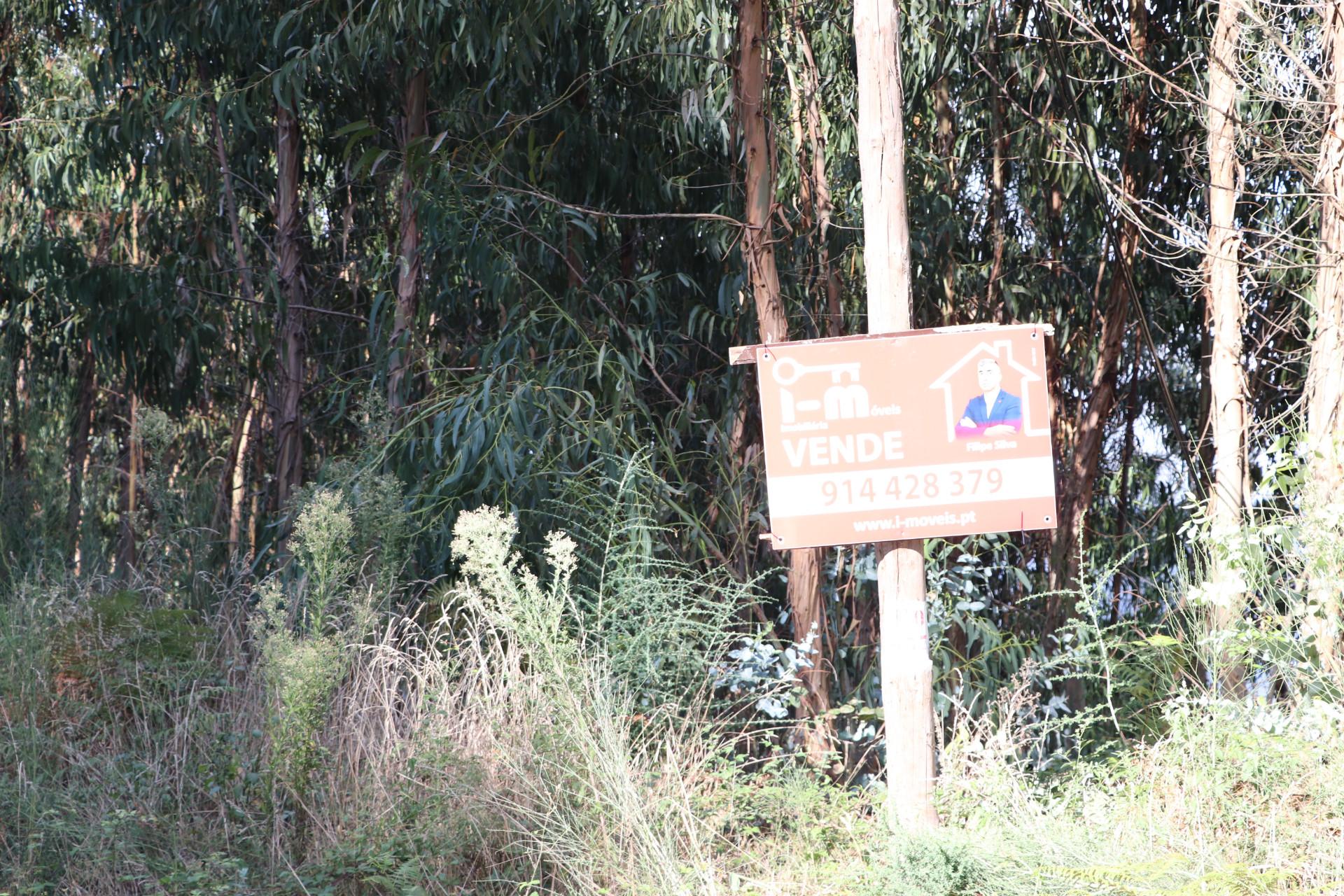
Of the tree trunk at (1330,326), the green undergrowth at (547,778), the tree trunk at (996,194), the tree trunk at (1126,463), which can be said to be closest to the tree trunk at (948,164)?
the tree trunk at (996,194)

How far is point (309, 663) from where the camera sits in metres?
3.85

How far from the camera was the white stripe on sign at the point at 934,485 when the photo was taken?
3418 mm

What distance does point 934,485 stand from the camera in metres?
3.43

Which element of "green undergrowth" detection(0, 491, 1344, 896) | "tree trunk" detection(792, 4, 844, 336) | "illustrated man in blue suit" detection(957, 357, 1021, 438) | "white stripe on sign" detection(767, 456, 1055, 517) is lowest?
"green undergrowth" detection(0, 491, 1344, 896)

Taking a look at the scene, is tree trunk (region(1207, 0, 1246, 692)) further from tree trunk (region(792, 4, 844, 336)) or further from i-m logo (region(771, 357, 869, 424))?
i-m logo (region(771, 357, 869, 424))

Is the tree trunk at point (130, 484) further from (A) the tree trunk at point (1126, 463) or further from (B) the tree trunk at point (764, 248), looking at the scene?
(A) the tree trunk at point (1126, 463)

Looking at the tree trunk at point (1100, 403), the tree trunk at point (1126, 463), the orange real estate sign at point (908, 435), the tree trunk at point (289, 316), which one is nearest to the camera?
the orange real estate sign at point (908, 435)

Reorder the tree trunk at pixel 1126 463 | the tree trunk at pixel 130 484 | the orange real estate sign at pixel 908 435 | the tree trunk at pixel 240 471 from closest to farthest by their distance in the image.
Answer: the orange real estate sign at pixel 908 435, the tree trunk at pixel 1126 463, the tree trunk at pixel 130 484, the tree trunk at pixel 240 471

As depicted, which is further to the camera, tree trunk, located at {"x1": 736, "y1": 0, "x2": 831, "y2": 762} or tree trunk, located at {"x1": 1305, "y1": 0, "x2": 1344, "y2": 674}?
tree trunk, located at {"x1": 736, "y1": 0, "x2": 831, "y2": 762}

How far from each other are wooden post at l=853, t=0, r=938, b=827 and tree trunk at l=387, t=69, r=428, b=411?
128 inches

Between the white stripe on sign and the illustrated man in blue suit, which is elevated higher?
the illustrated man in blue suit

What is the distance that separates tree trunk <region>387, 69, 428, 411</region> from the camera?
643 centimetres

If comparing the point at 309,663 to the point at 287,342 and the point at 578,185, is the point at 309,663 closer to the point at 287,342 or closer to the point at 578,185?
the point at 578,185

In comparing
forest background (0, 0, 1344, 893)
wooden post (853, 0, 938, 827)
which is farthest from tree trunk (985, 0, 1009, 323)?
wooden post (853, 0, 938, 827)
